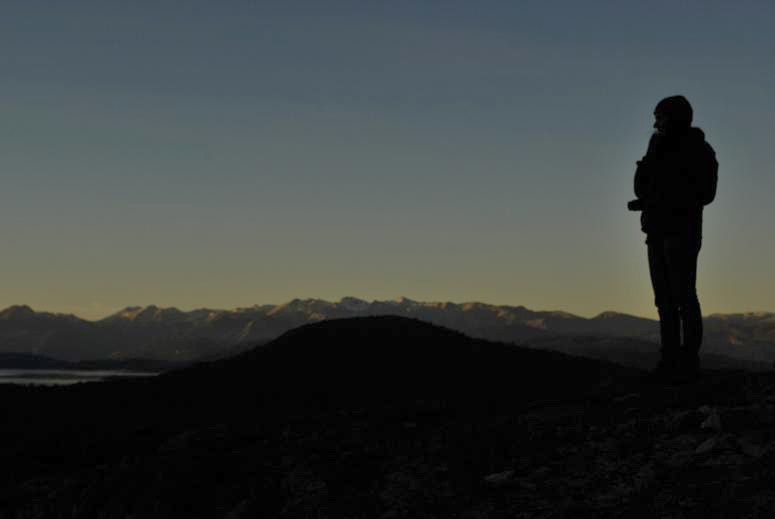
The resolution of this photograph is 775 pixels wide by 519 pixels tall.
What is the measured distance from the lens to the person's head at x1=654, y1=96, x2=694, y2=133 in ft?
38.5

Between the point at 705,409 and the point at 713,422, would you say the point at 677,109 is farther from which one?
the point at 713,422

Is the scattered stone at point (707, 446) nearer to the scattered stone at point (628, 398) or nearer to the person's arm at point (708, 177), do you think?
the scattered stone at point (628, 398)

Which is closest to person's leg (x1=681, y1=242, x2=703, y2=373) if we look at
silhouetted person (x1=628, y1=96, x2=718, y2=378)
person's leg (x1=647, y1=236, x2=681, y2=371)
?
silhouetted person (x1=628, y1=96, x2=718, y2=378)

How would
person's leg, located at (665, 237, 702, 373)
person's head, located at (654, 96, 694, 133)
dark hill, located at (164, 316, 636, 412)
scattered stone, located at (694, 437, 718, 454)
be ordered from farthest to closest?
dark hill, located at (164, 316, 636, 412) → person's head, located at (654, 96, 694, 133) → person's leg, located at (665, 237, 702, 373) → scattered stone, located at (694, 437, 718, 454)

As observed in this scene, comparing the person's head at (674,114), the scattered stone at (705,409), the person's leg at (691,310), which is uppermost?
the person's head at (674,114)

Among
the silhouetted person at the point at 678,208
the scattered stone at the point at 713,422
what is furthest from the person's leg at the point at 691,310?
the scattered stone at the point at 713,422

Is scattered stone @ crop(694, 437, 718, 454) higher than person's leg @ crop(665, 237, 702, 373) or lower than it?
lower

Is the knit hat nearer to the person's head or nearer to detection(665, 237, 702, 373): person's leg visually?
the person's head

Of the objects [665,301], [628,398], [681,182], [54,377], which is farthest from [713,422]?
[54,377]

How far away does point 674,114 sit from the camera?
38.5ft

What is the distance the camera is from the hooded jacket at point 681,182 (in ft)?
38.2

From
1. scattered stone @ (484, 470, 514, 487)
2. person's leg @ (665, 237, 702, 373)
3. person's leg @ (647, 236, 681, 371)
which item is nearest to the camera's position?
scattered stone @ (484, 470, 514, 487)

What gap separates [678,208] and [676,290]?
1.28 metres

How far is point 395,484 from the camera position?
28.3 feet
